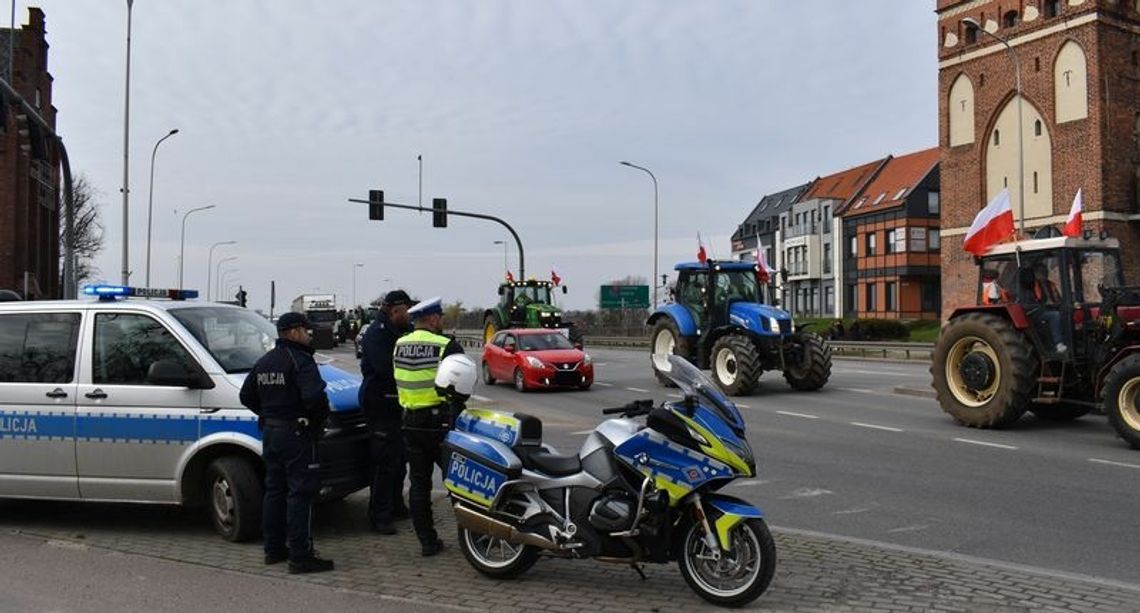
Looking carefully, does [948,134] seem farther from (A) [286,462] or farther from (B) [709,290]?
(A) [286,462]

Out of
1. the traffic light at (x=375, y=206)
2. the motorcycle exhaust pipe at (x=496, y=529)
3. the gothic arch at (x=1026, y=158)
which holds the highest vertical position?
the gothic arch at (x=1026, y=158)

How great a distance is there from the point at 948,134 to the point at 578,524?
47.2 m

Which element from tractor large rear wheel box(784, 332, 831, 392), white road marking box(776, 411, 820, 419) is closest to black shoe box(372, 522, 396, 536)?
white road marking box(776, 411, 820, 419)

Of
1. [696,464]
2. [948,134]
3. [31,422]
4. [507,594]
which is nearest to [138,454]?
[31,422]

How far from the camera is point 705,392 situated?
5.19 meters

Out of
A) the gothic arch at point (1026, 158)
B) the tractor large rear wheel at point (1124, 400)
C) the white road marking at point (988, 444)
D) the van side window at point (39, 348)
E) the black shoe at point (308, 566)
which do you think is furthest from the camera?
the gothic arch at point (1026, 158)

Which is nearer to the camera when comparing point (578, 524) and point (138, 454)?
point (578, 524)

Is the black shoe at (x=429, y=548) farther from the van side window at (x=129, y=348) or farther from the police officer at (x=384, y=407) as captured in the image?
the van side window at (x=129, y=348)

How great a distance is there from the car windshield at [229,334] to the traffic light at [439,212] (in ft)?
89.7

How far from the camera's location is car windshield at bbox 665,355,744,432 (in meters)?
5.14

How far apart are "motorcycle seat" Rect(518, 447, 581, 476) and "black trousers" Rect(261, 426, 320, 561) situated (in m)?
1.44

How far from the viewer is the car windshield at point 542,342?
20594mm

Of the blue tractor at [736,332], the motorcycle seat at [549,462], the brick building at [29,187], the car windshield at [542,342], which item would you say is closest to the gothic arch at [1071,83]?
the blue tractor at [736,332]

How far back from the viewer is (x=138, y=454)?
6738 millimetres
